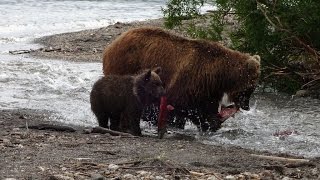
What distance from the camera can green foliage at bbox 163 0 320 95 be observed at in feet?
37.2

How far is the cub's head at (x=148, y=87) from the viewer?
27.2 ft

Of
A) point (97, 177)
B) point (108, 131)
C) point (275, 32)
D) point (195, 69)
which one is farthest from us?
point (275, 32)

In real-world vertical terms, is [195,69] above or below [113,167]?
above

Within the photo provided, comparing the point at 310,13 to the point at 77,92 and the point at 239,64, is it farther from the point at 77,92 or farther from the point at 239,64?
the point at 77,92

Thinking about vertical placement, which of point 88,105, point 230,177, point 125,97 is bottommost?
point 88,105

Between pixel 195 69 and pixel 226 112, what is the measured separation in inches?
29.4

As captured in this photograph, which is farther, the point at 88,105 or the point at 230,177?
the point at 88,105

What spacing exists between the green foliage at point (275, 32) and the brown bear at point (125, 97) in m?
3.48

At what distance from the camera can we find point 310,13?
1115 cm

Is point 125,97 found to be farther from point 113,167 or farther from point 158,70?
point 113,167

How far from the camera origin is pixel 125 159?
6.29 metres

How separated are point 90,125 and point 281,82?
186 inches

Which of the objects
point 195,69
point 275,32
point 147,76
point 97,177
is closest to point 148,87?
point 147,76

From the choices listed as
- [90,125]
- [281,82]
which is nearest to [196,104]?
[90,125]
